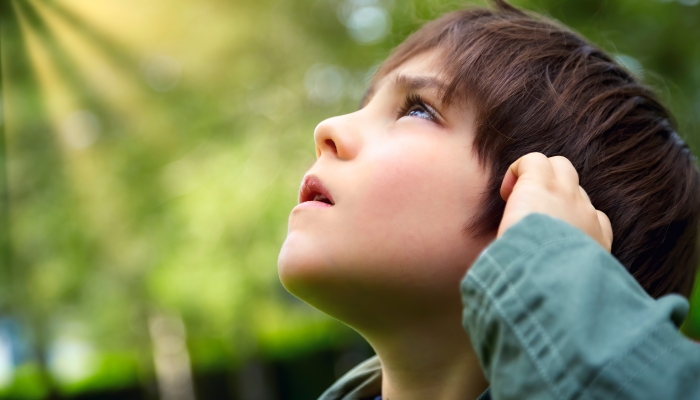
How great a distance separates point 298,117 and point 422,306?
4172 millimetres

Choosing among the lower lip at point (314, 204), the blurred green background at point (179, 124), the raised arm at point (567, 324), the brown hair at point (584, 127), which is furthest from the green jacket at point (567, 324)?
the blurred green background at point (179, 124)

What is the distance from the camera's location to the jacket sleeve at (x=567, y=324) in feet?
2.78

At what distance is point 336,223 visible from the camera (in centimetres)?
125

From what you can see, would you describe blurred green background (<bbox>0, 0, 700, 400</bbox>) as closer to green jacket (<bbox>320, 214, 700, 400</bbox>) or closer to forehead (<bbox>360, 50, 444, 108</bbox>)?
forehead (<bbox>360, 50, 444, 108</bbox>)

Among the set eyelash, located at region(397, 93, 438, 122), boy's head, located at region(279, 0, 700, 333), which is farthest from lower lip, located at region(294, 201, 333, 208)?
eyelash, located at region(397, 93, 438, 122)

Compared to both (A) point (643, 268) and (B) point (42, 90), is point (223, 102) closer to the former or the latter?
(B) point (42, 90)

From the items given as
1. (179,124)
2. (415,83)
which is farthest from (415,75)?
(179,124)

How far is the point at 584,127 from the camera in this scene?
141 cm

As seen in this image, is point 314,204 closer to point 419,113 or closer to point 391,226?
point 391,226

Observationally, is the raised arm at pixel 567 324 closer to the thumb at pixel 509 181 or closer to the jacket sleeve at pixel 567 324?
the jacket sleeve at pixel 567 324

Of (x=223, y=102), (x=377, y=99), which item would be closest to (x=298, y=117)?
(x=223, y=102)

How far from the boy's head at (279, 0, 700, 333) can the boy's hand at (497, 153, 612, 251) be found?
0.36 feet

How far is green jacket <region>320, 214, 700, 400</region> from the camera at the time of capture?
0.85 m

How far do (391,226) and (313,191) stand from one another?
23cm
